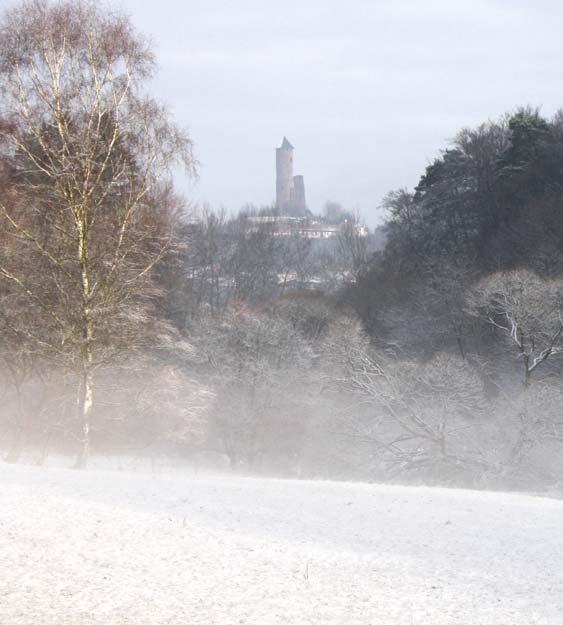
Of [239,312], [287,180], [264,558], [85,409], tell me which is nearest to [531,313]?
[239,312]

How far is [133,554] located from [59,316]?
346 inches

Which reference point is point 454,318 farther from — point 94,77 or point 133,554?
point 133,554

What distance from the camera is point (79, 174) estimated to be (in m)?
15.0

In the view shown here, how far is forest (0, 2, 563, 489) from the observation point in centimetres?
1517

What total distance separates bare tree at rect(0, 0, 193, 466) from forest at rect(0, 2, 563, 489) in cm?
4

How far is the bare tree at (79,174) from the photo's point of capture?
14.8 meters

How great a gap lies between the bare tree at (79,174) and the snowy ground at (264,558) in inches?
174

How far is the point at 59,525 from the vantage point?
8766mm

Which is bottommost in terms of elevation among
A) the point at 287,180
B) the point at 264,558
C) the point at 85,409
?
the point at 264,558

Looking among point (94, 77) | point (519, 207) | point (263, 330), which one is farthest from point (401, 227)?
point (94, 77)

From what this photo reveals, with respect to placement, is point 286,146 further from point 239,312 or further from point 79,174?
point 79,174

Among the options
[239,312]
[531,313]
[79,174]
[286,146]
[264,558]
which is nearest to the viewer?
[264,558]

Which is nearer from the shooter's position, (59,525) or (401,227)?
(59,525)

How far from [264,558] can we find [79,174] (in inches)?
379
